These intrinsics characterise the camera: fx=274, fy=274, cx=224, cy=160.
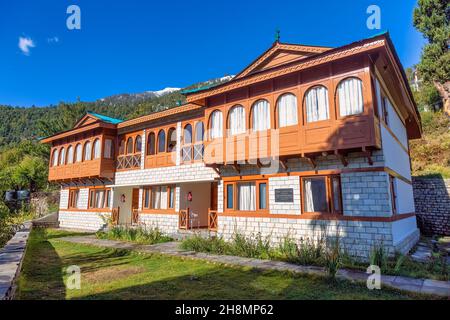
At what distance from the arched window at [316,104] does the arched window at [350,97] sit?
1.53 ft

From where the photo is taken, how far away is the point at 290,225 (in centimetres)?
949

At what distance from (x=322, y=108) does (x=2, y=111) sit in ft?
364

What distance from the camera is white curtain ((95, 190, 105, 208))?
18.4m

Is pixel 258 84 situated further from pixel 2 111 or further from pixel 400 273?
pixel 2 111

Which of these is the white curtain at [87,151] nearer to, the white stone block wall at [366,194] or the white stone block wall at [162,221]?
the white stone block wall at [162,221]

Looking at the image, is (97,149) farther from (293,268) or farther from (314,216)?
(293,268)

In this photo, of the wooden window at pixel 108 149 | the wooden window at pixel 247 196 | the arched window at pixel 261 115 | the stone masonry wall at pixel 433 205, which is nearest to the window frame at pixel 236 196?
the wooden window at pixel 247 196

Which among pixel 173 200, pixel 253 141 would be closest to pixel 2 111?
pixel 173 200

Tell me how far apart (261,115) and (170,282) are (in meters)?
6.65

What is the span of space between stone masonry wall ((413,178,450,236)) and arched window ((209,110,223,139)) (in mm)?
12217

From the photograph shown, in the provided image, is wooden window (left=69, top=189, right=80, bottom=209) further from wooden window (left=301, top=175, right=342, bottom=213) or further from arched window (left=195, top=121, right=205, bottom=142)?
wooden window (left=301, top=175, right=342, bottom=213)

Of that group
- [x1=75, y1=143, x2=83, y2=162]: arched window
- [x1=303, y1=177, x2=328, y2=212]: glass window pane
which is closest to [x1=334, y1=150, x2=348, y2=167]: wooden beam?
[x1=303, y1=177, x2=328, y2=212]: glass window pane

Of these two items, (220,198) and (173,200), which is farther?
(173,200)

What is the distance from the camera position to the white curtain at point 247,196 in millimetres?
10758
